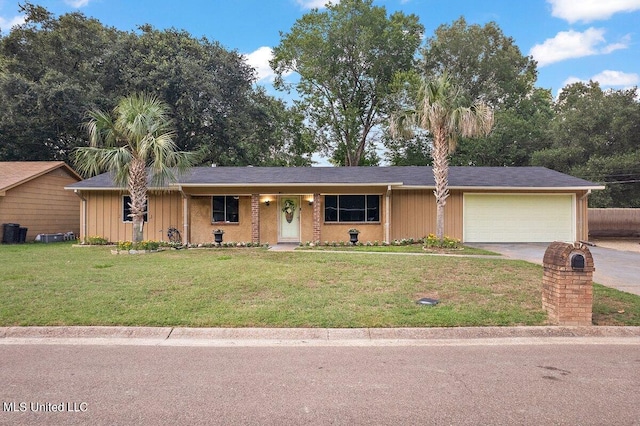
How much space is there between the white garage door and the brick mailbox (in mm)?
11763

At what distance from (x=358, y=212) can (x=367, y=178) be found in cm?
143

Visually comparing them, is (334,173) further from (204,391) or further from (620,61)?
(620,61)

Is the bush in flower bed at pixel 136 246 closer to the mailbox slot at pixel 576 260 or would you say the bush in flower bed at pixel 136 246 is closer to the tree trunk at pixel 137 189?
the tree trunk at pixel 137 189

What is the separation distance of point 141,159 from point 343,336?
423 inches

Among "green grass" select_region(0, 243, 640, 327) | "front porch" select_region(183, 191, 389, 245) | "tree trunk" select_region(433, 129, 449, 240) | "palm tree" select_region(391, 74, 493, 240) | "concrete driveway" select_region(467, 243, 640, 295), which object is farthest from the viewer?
"front porch" select_region(183, 191, 389, 245)

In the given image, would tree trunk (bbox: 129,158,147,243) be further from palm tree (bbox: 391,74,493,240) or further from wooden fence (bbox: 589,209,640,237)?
wooden fence (bbox: 589,209,640,237)

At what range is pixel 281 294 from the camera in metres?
6.88

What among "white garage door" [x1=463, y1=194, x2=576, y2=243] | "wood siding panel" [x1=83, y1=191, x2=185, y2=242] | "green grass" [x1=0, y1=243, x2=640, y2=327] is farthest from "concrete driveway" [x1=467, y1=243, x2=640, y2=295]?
"wood siding panel" [x1=83, y1=191, x2=185, y2=242]

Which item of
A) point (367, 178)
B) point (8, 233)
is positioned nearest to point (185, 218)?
point (367, 178)

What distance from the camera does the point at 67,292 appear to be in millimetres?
6840

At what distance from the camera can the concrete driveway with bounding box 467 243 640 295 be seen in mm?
8156

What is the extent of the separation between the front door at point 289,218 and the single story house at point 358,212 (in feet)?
0.14

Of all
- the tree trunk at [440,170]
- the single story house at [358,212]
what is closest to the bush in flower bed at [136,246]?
the single story house at [358,212]

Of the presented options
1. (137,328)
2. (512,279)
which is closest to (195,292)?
(137,328)
